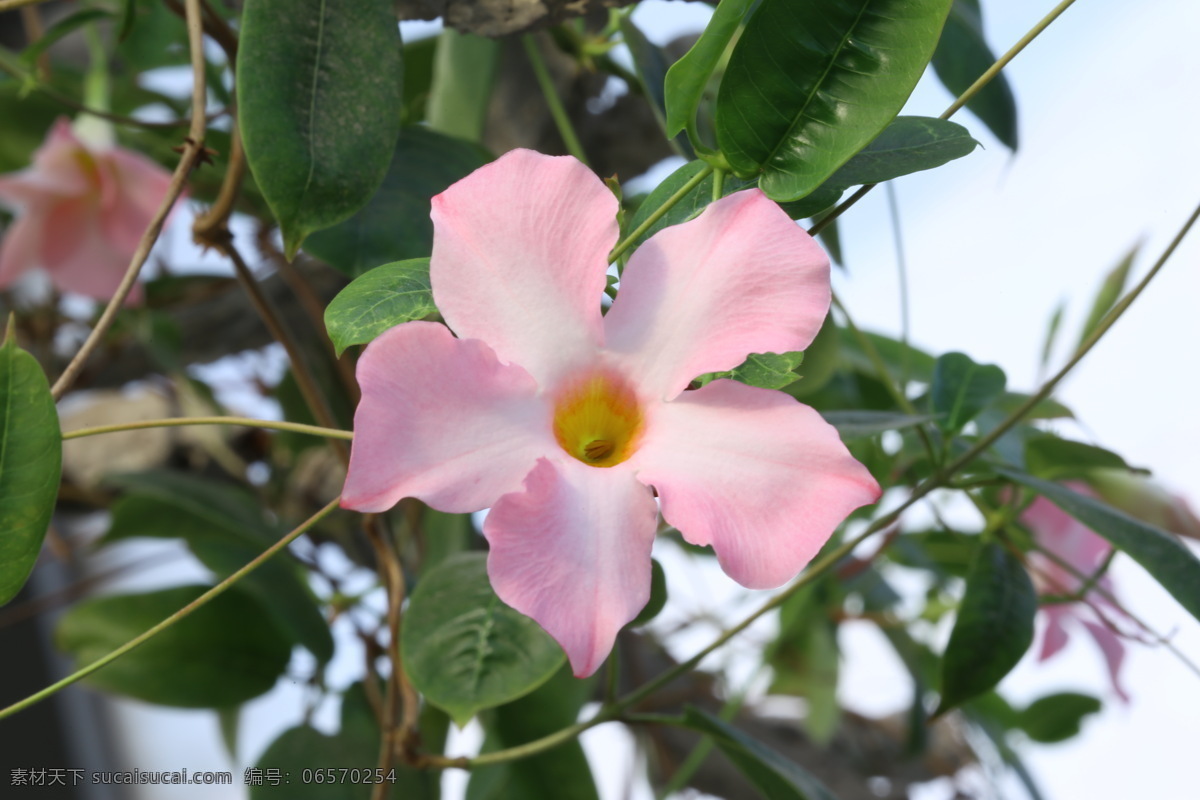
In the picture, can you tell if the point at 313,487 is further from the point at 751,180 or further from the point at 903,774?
the point at 903,774

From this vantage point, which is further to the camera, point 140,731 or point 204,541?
point 140,731

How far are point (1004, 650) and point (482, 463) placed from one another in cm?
31

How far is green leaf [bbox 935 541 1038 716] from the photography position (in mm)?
422

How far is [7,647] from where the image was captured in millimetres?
1515

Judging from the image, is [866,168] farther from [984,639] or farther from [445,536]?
[445,536]

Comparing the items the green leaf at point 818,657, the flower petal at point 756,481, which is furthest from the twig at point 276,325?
the green leaf at point 818,657

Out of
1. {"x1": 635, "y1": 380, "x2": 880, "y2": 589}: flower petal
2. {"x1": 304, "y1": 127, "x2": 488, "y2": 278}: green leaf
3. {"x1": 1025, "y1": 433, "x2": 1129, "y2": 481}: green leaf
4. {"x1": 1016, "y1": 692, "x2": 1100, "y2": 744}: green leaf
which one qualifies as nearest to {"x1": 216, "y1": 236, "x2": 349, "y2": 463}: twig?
{"x1": 304, "y1": 127, "x2": 488, "y2": 278}: green leaf

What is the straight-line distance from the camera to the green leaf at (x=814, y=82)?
0.27 meters

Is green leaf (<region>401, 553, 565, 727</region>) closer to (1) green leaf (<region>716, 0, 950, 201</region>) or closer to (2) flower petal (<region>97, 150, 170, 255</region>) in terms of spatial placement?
(1) green leaf (<region>716, 0, 950, 201</region>)

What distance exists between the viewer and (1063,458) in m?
0.50

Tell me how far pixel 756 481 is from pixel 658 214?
0.10m

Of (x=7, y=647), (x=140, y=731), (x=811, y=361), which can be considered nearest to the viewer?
(x=811, y=361)

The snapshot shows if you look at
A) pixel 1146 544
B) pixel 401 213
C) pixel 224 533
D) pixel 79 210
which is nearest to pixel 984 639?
pixel 1146 544

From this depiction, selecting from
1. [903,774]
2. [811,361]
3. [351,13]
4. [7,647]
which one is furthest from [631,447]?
[7,647]
